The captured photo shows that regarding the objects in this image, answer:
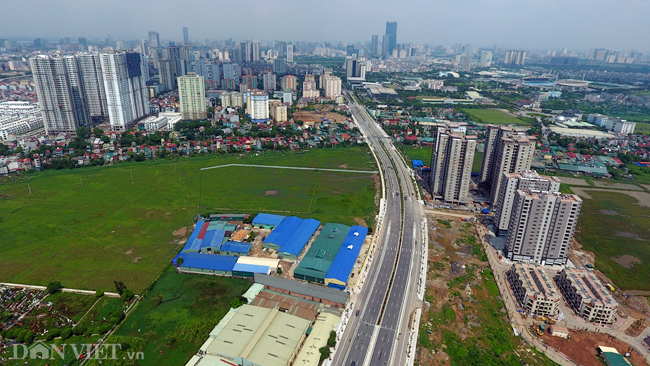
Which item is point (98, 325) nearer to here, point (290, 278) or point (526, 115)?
point (290, 278)

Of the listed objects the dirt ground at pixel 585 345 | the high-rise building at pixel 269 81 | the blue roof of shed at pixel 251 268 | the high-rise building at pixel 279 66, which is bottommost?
the dirt ground at pixel 585 345

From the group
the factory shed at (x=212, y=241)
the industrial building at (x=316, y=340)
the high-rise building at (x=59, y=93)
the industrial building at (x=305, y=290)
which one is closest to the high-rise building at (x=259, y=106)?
the high-rise building at (x=59, y=93)

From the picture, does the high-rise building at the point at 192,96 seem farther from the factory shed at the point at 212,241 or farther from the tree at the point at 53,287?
the tree at the point at 53,287

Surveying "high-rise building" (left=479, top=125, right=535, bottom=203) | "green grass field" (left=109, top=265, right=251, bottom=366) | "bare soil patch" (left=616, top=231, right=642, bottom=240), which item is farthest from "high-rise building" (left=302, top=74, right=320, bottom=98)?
"green grass field" (left=109, top=265, right=251, bottom=366)

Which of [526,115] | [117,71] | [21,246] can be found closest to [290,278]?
[21,246]

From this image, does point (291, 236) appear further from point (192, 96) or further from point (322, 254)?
point (192, 96)

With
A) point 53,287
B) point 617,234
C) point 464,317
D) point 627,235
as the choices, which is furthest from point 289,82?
point 464,317
